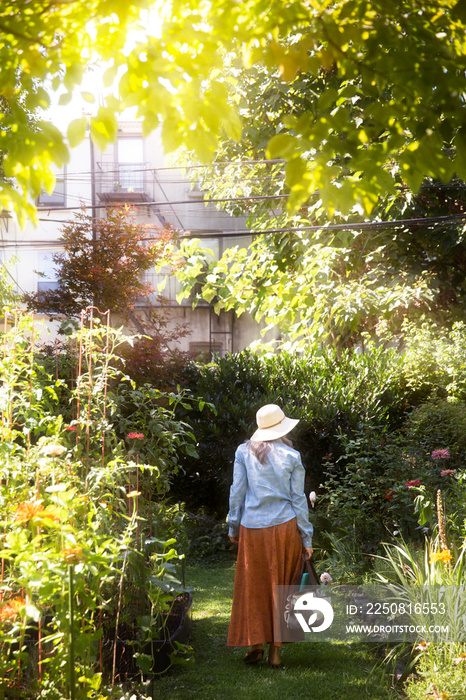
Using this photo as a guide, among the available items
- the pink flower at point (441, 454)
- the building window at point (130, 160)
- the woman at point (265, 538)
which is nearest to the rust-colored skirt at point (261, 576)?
the woman at point (265, 538)

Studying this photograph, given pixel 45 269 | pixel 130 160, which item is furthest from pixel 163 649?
pixel 130 160

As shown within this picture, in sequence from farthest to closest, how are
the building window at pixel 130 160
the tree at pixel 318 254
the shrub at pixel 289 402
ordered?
the building window at pixel 130 160
the tree at pixel 318 254
the shrub at pixel 289 402

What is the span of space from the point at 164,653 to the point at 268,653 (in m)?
0.95

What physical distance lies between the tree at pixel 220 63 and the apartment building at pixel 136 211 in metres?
16.4

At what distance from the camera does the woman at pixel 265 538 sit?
4.26m

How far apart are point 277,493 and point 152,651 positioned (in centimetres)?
151

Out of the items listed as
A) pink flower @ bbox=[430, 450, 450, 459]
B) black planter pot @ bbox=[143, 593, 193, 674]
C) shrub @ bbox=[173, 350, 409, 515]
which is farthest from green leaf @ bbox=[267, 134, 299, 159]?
shrub @ bbox=[173, 350, 409, 515]

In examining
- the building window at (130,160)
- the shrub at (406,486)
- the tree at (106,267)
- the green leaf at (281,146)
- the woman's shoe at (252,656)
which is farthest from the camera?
the building window at (130,160)

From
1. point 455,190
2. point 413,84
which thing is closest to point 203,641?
point 413,84

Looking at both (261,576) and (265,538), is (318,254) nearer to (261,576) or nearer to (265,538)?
(265,538)

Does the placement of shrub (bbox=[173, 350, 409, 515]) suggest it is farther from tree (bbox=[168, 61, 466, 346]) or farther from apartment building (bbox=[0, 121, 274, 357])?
apartment building (bbox=[0, 121, 274, 357])

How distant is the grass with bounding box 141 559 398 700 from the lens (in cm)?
377

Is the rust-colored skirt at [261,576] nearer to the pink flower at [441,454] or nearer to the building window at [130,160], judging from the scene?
the pink flower at [441,454]

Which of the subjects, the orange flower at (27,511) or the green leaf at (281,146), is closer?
the green leaf at (281,146)
